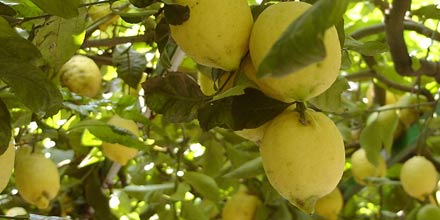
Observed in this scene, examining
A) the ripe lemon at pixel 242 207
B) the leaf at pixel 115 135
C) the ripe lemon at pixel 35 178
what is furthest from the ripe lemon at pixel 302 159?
the ripe lemon at pixel 242 207

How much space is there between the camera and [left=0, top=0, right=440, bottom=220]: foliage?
2.51 ft

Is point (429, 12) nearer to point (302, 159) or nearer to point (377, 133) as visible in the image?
point (377, 133)

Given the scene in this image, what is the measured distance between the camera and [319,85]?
2.20 ft

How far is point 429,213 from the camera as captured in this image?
150 centimetres

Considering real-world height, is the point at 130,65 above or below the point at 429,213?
above

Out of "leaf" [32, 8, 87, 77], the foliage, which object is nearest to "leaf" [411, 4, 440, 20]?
the foliage

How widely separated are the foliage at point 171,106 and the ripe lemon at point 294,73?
0.05 meters

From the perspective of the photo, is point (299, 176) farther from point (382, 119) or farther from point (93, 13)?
point (382, 119)

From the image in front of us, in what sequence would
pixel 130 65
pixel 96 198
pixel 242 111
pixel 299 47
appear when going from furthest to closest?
1. pixel 96 198
2. pixel 130 65
3. pixel 242 111
4. pixel 299 47

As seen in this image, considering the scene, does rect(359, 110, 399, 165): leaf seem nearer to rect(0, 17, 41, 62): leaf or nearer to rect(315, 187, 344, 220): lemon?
rect(315, 187, 344, 220): lemon

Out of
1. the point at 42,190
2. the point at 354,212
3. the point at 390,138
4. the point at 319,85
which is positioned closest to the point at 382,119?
the point at 390,138

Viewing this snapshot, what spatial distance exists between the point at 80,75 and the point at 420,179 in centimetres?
82

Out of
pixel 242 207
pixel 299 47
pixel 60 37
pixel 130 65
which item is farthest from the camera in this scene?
pixel 242 207

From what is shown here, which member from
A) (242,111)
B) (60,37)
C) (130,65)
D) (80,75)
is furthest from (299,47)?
(80,75)
